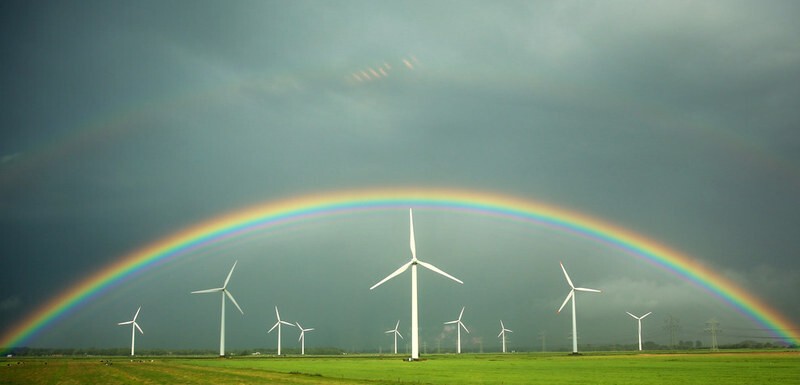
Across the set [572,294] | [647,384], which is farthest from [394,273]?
[572,294]

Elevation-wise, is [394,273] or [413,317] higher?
[394,273]

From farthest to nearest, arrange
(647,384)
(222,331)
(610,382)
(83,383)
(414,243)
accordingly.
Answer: (222,331) → (414,243) → (83,383) → (610,382) → (647,384)

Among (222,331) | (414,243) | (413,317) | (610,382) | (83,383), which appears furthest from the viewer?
(222,331)

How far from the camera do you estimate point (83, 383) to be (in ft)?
175

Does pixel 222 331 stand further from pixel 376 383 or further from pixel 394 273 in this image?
pixel 376 383

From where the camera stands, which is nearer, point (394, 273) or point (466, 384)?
point (466, 384)

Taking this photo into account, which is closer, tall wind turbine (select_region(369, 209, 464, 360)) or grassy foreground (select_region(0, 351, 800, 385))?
grassy foreground (select_region(0, 351, 800, 385))

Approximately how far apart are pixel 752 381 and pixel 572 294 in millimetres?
119190

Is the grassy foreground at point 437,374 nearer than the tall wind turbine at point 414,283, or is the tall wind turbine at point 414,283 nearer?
the grassy foreground at point 437,374

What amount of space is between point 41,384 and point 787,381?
61.8 meters

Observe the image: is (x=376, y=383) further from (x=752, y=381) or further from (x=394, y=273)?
(x=394, y=273)

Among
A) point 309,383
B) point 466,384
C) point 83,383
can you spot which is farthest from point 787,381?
point 83,383

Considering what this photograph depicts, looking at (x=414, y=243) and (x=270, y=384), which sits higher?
(x=414, y=243)

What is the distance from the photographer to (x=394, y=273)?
106m
